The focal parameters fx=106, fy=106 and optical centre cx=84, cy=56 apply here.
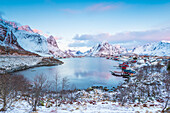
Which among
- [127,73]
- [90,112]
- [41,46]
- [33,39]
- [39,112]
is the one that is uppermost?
[33,39]

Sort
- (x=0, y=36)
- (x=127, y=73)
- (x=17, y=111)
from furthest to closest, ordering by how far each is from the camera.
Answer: (x=0, y=36) → (x=127, y=73) → (x=17, y=111)

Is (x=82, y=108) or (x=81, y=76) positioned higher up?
(x=82, y=108)

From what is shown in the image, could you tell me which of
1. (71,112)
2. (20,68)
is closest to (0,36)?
(20,68)

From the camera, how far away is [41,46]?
197 meters

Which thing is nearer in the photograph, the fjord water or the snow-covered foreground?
the snow-covered foreground

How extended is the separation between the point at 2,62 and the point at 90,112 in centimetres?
4791

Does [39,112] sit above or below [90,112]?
above

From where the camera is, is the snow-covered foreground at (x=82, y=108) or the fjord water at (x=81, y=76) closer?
the snow-covered foreground at (x=82, y=108)

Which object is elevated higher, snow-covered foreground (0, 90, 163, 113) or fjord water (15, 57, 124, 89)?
snow-covered foreground (0, 90, 163, 113)

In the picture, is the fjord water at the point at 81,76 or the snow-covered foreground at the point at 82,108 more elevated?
the snow-covered foreground at the point at 82,108

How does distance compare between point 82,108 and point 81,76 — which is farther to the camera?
point 81,76

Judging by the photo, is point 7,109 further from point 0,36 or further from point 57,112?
point 0,36

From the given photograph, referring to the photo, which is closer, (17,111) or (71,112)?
(17,111)

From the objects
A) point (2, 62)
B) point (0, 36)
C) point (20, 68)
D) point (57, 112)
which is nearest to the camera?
point (57, 112)
